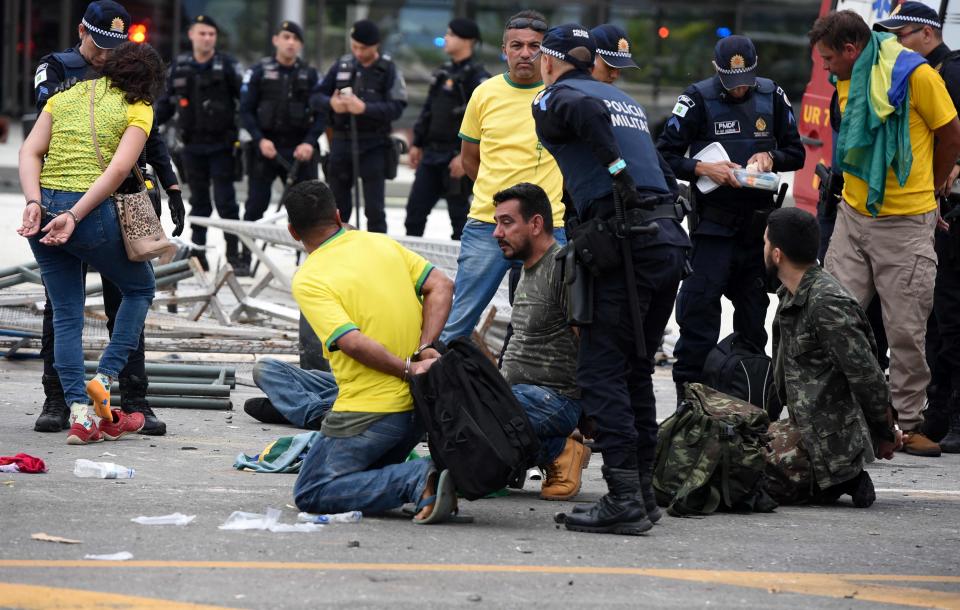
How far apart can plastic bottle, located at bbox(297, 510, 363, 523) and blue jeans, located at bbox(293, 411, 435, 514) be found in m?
0.02

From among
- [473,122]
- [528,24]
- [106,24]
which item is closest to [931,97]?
[528,24]

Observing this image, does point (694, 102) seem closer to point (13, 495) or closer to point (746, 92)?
point (746, 92)

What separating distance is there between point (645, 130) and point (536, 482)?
1.66 metres

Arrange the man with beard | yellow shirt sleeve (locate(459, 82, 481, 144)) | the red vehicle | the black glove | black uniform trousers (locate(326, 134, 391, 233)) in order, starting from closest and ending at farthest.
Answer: the man with beard
the black glove
yellow shirt sleeve (locate(459, 82, 481, 144))
the red vehicle
black uniform trousers (locate(326, 134, 391, 233))

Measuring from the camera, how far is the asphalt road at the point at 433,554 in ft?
14.4

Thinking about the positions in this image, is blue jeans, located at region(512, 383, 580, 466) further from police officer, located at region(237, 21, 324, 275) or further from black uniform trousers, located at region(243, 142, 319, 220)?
black uniform trousers, located at region(243, 142, 319, 220)

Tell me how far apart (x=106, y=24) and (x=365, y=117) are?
5633 millimetres

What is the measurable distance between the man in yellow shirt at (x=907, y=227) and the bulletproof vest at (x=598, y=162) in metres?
2.04

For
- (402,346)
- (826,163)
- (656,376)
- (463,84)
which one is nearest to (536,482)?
(402,346)

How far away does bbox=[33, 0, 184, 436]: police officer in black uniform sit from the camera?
6508mm

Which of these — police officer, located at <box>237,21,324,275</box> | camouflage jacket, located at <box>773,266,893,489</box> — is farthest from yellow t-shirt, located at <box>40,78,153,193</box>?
police officer, located at <box>237,21,324,275</box>

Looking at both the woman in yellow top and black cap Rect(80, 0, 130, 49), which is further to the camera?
black cap Rect(80, 0, 130, 49)

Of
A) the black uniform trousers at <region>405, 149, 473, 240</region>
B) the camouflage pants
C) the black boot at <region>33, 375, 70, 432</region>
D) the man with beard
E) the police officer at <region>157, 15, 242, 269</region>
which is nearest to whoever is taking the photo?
the man with beard

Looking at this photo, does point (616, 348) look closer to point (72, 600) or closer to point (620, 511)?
point (620, 511)
